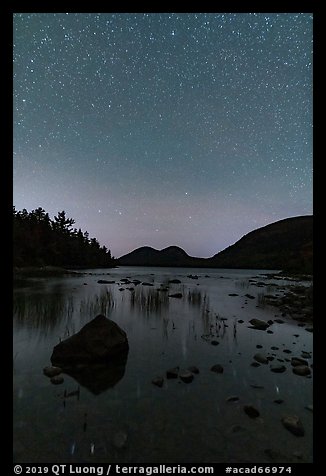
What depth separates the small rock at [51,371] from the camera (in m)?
6.41

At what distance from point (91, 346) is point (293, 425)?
5.96 metres

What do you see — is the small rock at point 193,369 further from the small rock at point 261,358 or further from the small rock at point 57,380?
the small rock at point 57,380

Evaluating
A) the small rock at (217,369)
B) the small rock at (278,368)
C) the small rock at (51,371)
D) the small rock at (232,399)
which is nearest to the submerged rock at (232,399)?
the small rock at (232,399)

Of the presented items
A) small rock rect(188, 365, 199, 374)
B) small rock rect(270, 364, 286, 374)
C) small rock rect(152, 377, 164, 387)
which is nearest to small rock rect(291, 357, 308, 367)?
small rock rect(270, 364, 286, 374)

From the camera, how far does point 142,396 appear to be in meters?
5.57

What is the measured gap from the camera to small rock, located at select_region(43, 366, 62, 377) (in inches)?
252

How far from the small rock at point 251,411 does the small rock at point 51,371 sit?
519cm

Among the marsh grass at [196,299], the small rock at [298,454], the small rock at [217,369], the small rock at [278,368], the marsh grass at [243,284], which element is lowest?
the marsh grass at [243,284]

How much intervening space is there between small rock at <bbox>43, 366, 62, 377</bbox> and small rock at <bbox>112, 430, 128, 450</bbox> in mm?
3215

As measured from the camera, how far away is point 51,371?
6.49 m
